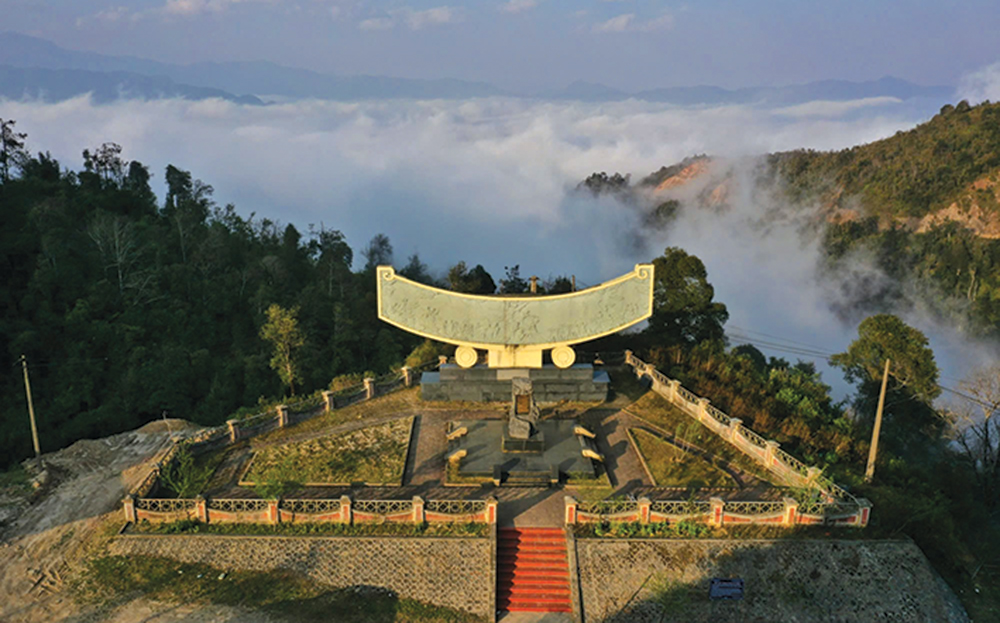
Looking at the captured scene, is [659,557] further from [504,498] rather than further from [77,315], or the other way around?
[77,315]

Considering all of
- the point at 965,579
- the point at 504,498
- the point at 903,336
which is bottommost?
→ the point at 965,579

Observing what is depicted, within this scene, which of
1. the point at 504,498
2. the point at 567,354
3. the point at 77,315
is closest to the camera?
the point at 504,498

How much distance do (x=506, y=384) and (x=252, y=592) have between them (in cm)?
1280

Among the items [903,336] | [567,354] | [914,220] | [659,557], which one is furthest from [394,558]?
[914,220]

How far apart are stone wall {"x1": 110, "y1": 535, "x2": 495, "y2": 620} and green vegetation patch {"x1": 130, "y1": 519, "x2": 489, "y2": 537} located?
21 centimetres

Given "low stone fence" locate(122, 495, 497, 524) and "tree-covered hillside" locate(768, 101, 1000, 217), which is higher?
"tree-covered hillside" locate(768, 101, 1000, 217)

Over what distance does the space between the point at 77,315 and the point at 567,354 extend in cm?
3240

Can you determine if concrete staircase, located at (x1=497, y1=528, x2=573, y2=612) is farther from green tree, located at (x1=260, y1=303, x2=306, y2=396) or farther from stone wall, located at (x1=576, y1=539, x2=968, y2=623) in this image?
green tree, located at (x1=260, y1=303, x2=306, y2=396)

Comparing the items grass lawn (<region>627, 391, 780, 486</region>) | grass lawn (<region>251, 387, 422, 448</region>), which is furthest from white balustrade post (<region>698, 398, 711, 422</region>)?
grass lawn (<region>251, 387, 422, 448</region>)

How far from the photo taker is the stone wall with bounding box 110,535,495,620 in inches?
680

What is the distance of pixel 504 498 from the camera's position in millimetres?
20547

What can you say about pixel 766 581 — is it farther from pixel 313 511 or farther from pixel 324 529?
pixel 313 511

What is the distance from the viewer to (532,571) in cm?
1794

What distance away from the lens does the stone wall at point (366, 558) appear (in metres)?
17.3
